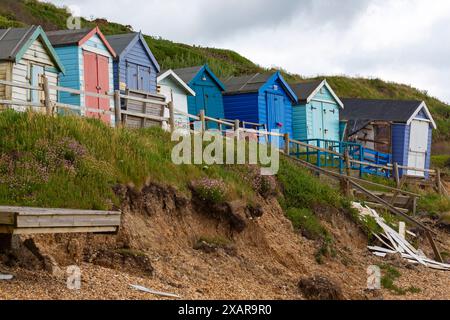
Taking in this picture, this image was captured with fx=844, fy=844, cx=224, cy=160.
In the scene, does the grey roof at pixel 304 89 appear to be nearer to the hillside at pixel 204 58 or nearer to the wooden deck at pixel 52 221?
the hillside at pixel 204 58

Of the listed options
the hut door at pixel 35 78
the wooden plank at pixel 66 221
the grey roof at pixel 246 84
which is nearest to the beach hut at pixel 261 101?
the grey roof at pixel 246 84

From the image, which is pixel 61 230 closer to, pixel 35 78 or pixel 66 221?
pixel 66 221

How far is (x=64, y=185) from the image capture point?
16.0 metres

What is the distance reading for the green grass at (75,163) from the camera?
15695mm

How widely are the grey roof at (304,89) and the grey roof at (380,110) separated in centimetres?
349

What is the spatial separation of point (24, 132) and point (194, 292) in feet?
16.7

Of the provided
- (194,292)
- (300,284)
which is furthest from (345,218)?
(194,292)

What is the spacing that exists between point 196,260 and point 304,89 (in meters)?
23.1

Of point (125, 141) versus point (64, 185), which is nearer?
point (64, 185)

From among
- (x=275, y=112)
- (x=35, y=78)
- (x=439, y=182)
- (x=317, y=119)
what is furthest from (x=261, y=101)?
(x=35, y=78)

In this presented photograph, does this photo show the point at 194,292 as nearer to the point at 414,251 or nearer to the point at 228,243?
the point at 228,243

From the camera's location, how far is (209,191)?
61.9 ft

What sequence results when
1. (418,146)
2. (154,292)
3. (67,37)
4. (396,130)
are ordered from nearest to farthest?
(154,292) → (67,37) → (396,130) → (418,146)

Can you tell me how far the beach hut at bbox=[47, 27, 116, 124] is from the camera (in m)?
27.1
